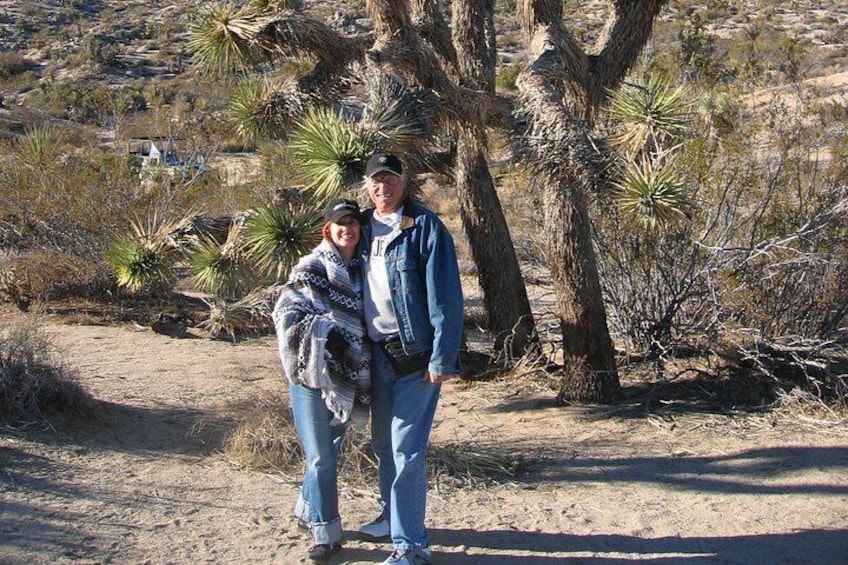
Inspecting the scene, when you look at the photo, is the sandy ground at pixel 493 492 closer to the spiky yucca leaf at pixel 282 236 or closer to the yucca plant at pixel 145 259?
the yucca plant at pixel 145 259

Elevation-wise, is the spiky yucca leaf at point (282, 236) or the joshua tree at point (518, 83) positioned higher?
the joshua tree at point (518, 83)

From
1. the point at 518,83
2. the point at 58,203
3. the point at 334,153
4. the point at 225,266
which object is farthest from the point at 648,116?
the point at 58,203

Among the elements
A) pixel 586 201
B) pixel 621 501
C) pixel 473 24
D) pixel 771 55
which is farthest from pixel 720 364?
pixel 771 55

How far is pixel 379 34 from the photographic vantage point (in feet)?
22.1

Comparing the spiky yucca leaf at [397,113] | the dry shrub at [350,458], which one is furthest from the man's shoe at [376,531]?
the spiky yucca leaf at [397,113]

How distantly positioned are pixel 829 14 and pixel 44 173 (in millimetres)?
32665

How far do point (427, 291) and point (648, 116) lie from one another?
10.8 feet

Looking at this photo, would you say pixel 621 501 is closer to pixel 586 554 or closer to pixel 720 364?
pixel 586 554

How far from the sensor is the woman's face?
4152 millimetres

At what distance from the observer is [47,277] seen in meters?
10.6

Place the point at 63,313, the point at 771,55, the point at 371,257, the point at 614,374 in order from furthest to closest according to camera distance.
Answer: the point at 771,55
the point at 63,313
the point at 614,374
the point at 371,257

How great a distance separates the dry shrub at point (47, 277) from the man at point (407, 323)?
7.22 meters

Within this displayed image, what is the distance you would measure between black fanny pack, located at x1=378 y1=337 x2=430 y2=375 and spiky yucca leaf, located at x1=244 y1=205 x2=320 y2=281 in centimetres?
213

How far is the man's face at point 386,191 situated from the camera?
411cm
